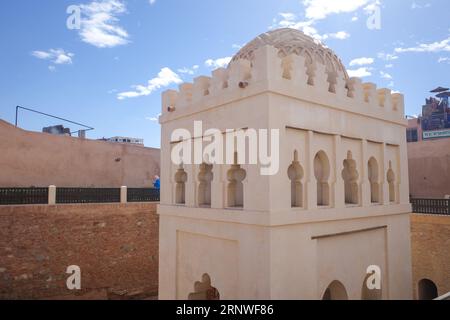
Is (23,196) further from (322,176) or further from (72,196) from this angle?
(322,176)

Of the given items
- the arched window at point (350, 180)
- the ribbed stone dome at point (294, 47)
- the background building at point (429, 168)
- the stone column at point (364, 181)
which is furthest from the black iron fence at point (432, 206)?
the ribbed stone dome at point (294, 47)

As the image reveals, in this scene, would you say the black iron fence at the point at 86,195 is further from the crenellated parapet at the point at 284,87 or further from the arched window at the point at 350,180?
the arched window at the point at 350,180

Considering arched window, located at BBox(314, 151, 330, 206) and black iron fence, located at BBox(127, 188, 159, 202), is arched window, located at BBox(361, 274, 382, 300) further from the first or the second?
black iron fence, located at BBox(127, 188, 159, 202)

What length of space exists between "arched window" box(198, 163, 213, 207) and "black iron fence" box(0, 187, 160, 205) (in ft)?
33.6

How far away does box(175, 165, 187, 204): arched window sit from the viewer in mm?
5625

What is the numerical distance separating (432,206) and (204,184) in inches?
416

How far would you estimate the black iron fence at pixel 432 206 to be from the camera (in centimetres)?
1179

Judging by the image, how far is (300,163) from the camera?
4379mm

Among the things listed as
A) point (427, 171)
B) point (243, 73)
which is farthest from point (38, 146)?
point (427, 171)

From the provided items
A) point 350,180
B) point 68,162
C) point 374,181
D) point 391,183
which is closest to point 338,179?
point 350,180

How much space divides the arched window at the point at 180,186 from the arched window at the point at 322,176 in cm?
219

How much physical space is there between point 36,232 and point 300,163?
39.1 ft

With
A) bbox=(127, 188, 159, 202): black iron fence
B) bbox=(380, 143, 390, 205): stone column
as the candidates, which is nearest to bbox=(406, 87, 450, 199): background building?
bbox=(127, 188, 159, 202): black iron fence
